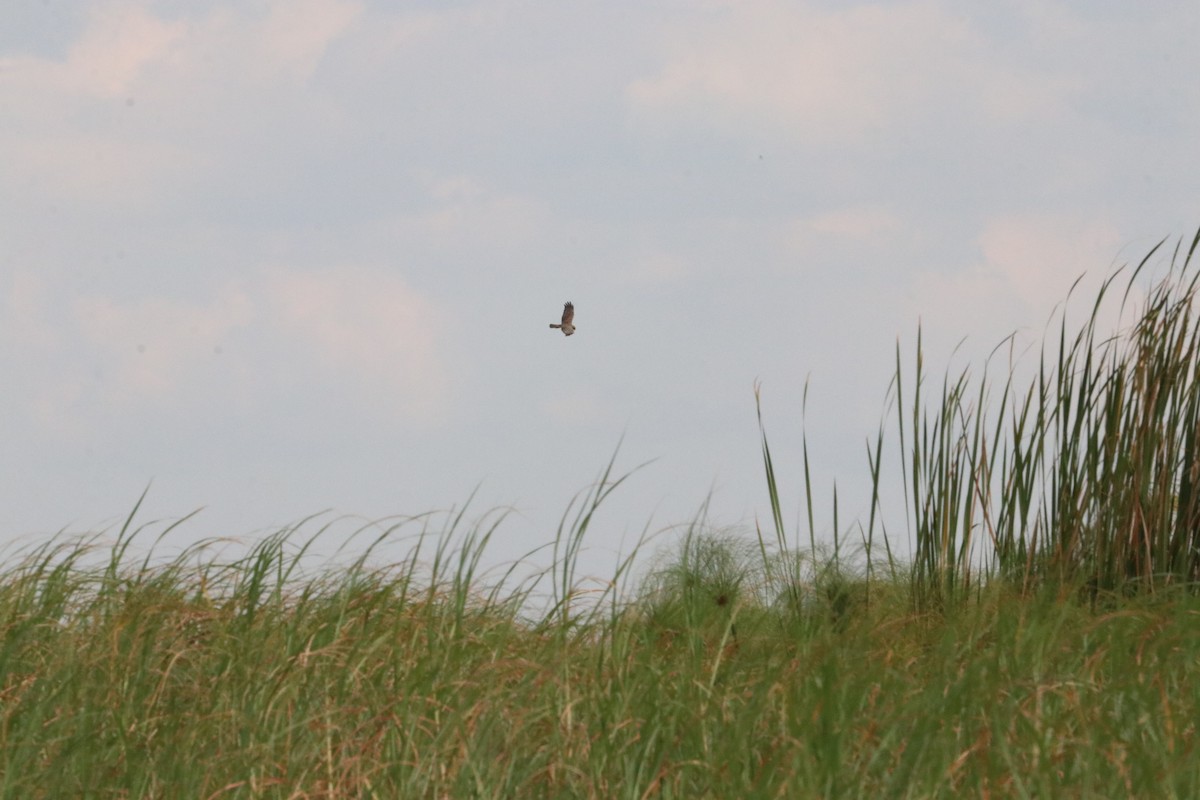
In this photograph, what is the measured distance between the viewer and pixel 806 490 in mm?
4898

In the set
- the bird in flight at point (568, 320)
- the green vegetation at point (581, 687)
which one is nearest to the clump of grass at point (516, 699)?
the green vegetation at point (581, 687)

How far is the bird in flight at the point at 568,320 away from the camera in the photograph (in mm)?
5816

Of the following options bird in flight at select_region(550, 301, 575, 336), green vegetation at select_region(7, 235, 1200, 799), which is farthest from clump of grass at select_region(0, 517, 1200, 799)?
bird in flight at select_region(550, 301, 575, 336)

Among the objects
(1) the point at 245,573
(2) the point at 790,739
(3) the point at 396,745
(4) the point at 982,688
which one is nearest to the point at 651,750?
(2) the point at 790,739

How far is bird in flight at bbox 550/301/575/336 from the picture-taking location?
19.1 feet

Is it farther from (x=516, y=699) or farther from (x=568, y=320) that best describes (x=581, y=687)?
(x=568, y=320)

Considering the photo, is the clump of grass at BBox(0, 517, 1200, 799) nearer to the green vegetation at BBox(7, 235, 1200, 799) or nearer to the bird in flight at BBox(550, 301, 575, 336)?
the green vegetation at BBox(7, 235, 1200, 799)

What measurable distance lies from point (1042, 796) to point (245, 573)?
8.95 feet

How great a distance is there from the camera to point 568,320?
5.98 m

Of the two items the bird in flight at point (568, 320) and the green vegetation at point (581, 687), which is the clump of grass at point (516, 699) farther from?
the bird in flight at point (568, 320)

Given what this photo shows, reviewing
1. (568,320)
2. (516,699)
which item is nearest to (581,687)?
(516,699)

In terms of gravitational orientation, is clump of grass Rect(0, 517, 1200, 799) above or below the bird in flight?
below

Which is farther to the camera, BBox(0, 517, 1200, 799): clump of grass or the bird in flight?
the bird in flight

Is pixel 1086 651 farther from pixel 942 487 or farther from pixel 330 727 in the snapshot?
pixel 330 727
